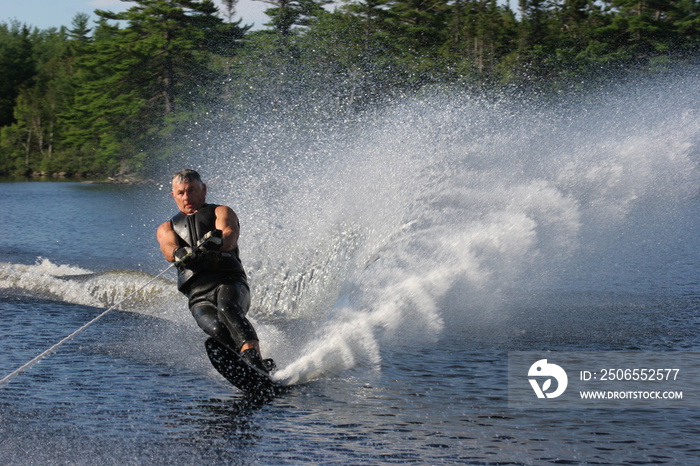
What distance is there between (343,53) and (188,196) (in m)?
32.3

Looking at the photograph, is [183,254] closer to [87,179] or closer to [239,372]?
[239,372]

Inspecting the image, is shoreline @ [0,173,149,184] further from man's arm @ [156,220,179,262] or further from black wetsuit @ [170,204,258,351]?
black wetsuit @ [170,204,258,351]

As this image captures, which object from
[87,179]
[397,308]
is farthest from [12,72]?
[397,308]

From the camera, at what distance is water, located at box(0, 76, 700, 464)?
15.8 feet

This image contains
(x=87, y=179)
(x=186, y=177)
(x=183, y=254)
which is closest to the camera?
(x=183, y=254)

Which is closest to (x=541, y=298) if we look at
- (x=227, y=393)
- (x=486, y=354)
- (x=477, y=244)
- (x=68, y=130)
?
(x=477, y=244)

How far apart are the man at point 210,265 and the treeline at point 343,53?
23.2m

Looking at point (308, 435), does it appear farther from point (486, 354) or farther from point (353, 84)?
point (353, 84)

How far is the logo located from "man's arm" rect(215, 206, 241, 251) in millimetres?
2402

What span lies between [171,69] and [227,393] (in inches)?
1695

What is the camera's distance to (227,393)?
5723 mm

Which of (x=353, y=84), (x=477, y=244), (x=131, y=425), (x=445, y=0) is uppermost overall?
(x=445, y=0)

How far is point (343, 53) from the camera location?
1463 inches

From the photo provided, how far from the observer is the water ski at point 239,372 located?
559 cm
